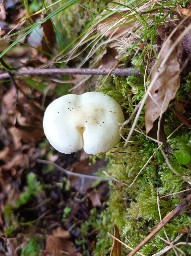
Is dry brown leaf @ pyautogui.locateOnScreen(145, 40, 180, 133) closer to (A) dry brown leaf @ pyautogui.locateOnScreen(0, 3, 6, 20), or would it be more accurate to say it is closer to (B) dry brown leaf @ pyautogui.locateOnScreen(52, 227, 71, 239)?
(B) dry brown leaf @ pyautogui.locateOnScreen(52, 227, 71, 239)

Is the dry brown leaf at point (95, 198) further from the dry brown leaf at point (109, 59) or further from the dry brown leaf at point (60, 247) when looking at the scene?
the dry brown leaf at point (109, 59)

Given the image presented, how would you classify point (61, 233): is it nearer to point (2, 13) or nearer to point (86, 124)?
point (86, 124)

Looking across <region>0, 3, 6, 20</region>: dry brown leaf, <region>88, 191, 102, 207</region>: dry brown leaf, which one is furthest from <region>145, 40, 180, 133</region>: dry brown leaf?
<region>0, 3, 6, 20</region>: dry brown leaf

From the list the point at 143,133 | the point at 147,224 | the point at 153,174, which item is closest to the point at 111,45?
the point at 143,133

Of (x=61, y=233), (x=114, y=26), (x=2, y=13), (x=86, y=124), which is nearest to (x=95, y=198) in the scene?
(x=61, y=233)

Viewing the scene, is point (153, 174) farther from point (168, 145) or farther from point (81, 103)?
point (81, 103)
